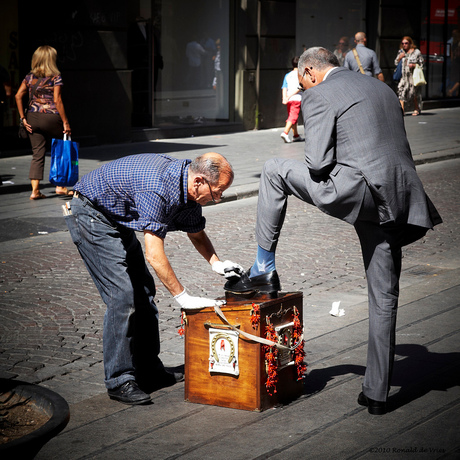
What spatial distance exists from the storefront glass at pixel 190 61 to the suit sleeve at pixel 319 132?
45.5ft

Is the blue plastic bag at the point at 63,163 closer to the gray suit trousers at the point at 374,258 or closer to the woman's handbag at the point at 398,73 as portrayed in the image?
the gray suit trousers at the point at 374,258

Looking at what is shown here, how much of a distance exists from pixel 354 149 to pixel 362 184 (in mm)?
171

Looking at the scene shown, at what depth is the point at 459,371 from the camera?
454 cm

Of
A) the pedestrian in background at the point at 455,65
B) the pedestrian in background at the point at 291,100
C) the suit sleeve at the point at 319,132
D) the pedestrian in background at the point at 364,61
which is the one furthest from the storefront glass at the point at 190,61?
the suit sleeve at the point at 319,132

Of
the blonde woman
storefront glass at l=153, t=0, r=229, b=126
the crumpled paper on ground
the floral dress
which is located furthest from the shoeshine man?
the floral dress

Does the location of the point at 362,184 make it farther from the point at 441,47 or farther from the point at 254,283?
the point at 441,47

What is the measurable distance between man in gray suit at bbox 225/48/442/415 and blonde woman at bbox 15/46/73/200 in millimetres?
6892

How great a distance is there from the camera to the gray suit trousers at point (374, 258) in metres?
3.89

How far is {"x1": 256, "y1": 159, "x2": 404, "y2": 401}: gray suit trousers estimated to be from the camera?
153 inches

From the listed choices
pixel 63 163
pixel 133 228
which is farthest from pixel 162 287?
pixel 63 163

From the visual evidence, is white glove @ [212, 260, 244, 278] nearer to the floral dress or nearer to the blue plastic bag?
the blue plastic bag

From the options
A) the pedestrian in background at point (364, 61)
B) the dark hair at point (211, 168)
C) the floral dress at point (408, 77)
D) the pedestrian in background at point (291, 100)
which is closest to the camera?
the dark hair at point (211, 168)

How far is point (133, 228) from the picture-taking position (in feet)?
13.3

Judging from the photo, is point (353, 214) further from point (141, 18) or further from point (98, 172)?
point (141, 18)
